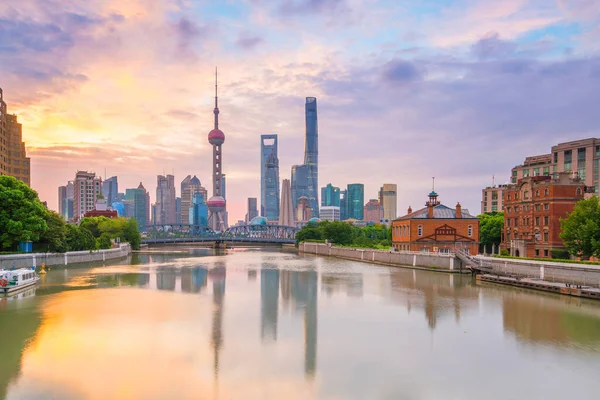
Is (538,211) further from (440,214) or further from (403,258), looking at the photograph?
(403,258)

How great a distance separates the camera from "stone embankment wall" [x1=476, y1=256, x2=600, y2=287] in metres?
45.7

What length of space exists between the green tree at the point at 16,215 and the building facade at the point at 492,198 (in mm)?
114421

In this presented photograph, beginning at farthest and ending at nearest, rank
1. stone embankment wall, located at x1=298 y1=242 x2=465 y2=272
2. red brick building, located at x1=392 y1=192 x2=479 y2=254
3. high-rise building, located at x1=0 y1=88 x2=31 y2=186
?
high-rise building, located at x1=0 y1=88 x2=31 y2=186 < red brick building, located at x1=392 y1=192 x2=479 y2=254 < stone embankment wall, located at x1=298 y1=242 x2=465 y2=272

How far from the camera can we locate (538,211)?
68.1 metres

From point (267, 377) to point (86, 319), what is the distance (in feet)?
59.0

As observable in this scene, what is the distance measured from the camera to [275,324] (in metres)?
34.0

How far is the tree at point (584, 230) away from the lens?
49294 mm

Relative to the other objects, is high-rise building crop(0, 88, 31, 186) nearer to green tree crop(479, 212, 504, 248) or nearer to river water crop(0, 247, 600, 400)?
river water crop(0, 247, 600, 400)

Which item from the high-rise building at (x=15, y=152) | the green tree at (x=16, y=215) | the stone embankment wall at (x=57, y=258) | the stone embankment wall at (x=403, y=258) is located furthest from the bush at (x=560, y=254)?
the high-rise building at (x=15, y=152)

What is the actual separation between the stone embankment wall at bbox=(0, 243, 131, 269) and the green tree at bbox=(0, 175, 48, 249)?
2.01 meters

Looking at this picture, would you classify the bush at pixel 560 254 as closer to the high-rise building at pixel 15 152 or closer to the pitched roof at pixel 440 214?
the pitched roof at pixel 440 214

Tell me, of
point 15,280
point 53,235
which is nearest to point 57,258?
point 53,235

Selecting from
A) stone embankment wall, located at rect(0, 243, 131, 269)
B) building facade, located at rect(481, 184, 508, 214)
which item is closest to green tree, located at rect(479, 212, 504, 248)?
building facade, located at rect(481, 184, 508, 214)

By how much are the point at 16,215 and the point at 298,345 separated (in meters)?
48.8
